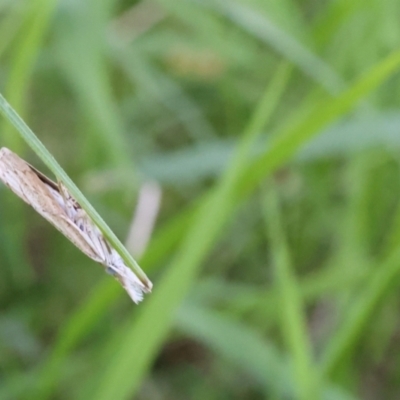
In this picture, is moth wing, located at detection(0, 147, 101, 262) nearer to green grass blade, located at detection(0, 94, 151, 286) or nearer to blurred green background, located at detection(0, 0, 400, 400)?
green grass blade, located at detection(0, 94, 151, 286)

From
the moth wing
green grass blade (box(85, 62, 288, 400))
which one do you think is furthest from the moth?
green grass blade (box(85, 62, 288, 400))

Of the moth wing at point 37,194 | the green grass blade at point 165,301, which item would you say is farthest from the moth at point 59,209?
the green grass blade at point 165,301

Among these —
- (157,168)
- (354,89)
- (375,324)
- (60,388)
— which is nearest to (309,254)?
(375,324)

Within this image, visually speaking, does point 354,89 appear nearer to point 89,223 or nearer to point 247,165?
point 247,165

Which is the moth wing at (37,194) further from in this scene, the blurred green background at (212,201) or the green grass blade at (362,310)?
the green grass blade at (362,310)

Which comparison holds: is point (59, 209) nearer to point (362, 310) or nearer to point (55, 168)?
point (55, 168)

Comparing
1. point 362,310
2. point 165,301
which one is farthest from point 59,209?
point 362,310
